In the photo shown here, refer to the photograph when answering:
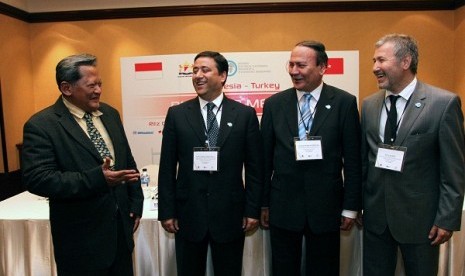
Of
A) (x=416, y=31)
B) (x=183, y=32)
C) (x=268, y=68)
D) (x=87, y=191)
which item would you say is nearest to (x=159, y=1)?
(x=183, y=32)

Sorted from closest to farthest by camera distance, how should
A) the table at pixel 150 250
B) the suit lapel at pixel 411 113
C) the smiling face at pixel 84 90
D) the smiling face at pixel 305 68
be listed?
the smiling face at pixel 84 90, the suit lapel at pixel 411 113, the smiling face at pixel 305 68, the table at pixel 150 250

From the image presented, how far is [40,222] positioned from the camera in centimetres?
246

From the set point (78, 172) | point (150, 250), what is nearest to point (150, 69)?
point (150, 250)

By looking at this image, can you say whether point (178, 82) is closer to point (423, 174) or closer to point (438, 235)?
point (423, 174)

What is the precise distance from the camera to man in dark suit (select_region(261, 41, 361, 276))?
6.56ft

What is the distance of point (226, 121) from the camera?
204 centimetres

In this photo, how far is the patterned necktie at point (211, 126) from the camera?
2051mm

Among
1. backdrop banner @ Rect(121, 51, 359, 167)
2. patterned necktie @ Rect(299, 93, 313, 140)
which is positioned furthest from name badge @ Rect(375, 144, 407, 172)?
backdrop banner @ Rect(121, 51, 359, 167)

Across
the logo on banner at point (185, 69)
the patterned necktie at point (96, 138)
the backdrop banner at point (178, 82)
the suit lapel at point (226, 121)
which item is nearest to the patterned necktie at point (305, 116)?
the suit lapel at point (226, 121)

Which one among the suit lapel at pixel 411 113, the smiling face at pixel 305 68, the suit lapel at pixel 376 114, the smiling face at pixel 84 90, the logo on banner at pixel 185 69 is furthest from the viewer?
the logo on banner at pixel 185 69

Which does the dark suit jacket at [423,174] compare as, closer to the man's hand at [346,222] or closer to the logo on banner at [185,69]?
the man's hand at [346,222]

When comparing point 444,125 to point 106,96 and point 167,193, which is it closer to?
point 167,193

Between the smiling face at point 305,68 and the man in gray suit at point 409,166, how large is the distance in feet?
1.01

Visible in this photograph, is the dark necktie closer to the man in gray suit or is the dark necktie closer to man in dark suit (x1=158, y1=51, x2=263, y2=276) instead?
the man in gray suit
